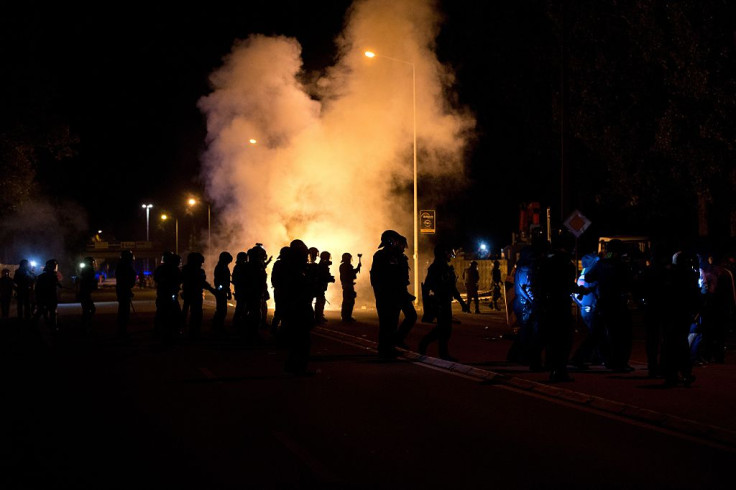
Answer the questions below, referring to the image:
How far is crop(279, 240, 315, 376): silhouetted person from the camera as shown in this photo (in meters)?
11.2

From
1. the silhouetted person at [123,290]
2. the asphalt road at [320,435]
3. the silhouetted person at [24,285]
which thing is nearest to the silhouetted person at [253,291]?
the silhouetted person at [123,290]

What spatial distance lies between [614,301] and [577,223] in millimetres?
5557

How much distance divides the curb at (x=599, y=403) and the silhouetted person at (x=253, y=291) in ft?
13.0

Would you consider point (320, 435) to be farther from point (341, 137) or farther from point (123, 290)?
point (341, 137)

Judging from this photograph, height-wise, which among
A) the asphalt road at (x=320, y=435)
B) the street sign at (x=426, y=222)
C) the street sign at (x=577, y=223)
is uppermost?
the street sign at (x=426, y=222)

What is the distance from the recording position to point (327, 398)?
9.31 m

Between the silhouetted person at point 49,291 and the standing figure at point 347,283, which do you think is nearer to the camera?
the silhouetted person at point 49,291

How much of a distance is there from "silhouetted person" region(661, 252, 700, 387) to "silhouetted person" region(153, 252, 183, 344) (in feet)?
28.6

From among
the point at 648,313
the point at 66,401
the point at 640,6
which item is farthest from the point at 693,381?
the point at 640,6

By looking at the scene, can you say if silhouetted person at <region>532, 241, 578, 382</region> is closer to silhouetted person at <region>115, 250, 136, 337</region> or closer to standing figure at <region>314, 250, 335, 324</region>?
standing figure at <region>314, 250, 335, 324</region>

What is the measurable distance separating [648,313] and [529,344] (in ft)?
5.48

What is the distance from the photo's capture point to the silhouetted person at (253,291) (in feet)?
53.3

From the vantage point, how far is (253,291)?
53.3 feet

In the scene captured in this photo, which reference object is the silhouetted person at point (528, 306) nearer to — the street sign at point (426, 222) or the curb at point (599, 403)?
the curb at point (599, 403)
